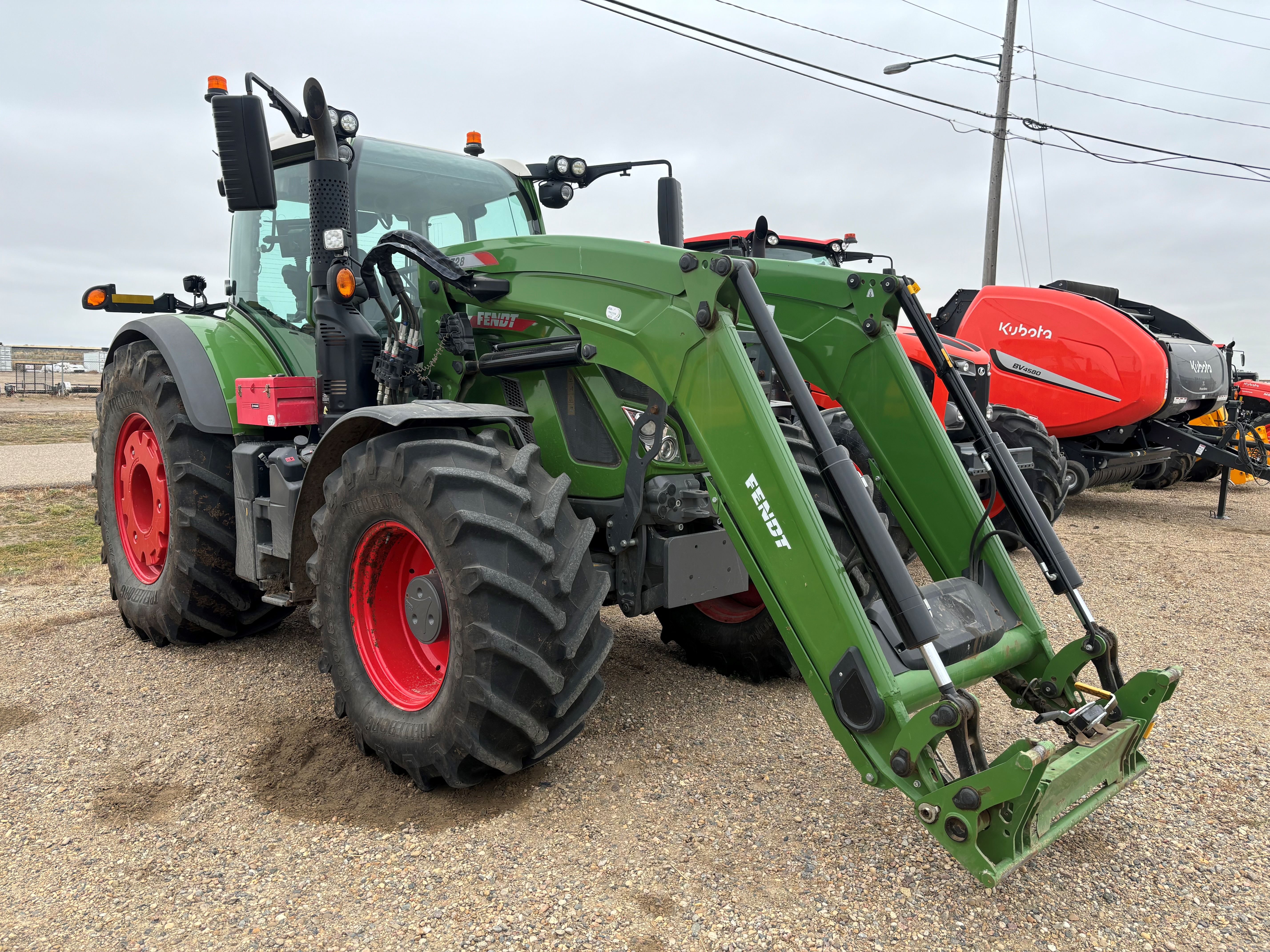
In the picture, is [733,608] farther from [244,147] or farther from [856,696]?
[244,147]

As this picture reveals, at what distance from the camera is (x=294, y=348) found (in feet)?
14.5

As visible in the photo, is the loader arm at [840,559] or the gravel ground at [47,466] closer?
the loader arm at [840,559]

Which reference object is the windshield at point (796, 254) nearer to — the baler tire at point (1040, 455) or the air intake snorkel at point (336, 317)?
the baler tire at point (1040, 455)

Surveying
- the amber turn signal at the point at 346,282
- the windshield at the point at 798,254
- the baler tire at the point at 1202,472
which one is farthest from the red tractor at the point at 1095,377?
the amber turn signal at the point at 346,282

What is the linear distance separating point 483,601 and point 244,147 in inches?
71.7

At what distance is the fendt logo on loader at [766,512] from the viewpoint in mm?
2689

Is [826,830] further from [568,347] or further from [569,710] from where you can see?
[568,347]

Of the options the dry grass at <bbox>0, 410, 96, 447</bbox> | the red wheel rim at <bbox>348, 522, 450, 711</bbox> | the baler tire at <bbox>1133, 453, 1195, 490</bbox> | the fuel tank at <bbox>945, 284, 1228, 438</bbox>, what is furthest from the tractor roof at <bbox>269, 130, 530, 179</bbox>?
the dry grass at <bbox>0, 410, 96, 447</bbox>

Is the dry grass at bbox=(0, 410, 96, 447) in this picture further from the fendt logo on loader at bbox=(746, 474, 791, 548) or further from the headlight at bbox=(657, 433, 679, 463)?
the fendt logo on loader at bbox=(746, 474, 791, 548)

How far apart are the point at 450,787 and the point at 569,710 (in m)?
0.56

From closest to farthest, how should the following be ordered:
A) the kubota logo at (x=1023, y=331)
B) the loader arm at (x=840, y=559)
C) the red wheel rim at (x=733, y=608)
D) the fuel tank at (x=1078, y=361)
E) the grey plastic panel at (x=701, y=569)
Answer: the loader arm at (x=840, y=559) < the grey plastic panel at (x=701, y=569) < the red wheel rim at (x=733, y=608) < the fuel tank at (x=1078, y=361) < the kubota logo at (x=1023, y=331)

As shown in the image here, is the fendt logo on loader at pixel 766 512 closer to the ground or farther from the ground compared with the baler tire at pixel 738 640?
farther from the ground

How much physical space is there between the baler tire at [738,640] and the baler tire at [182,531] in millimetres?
2006

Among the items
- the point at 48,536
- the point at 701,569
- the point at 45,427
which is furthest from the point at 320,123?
the point at 45,427
